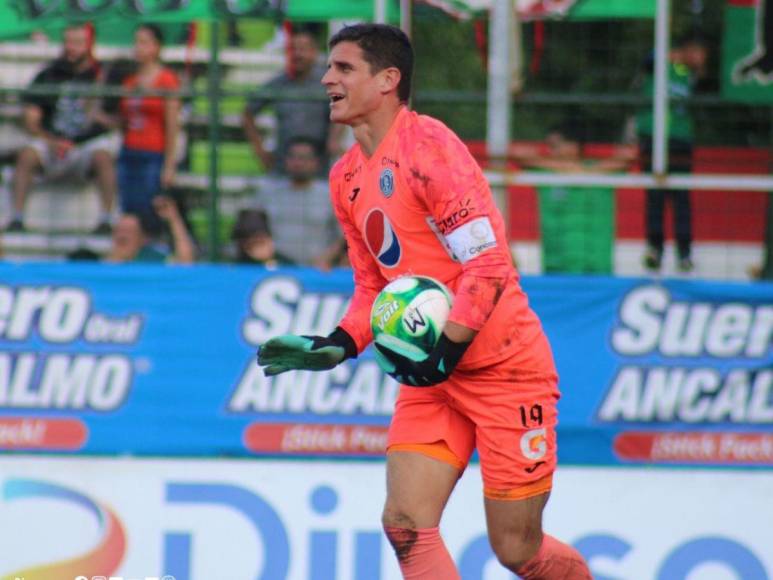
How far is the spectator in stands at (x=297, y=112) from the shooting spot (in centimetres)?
858

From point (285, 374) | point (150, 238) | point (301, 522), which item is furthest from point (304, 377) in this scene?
point (150, 238)

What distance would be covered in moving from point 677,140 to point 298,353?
390 cm

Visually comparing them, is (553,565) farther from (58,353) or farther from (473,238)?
(58,353)

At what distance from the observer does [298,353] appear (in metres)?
Answer: 5.42

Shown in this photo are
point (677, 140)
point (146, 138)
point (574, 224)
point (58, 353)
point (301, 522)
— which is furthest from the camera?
point (146, 138)

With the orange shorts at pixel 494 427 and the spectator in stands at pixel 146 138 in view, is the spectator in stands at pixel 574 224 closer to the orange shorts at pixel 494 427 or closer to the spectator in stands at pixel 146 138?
the spectator in stands at pixel 146 138

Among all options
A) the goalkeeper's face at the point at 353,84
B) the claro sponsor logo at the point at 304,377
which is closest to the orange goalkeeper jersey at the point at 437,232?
the goalkeeper's face at the point at 353,84

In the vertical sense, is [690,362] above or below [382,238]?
below

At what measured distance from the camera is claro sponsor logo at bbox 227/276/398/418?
25.2ft

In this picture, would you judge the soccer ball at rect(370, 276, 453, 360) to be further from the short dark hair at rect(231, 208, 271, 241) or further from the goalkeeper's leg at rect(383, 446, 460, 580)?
the short dark hair at rect(231, 208, 271, 241)

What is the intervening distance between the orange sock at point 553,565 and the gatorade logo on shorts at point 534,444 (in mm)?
367

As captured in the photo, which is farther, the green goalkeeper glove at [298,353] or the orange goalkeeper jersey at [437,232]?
the green goalkeeper glove at [298,353]

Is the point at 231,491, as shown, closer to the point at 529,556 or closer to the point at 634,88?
the point at 529,556

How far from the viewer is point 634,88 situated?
9016 mm
